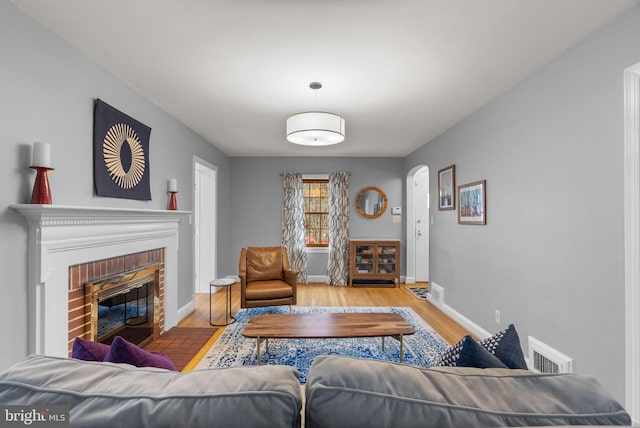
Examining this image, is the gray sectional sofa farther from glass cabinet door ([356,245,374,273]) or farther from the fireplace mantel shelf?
glass cabinet door ([356,245,374,273])

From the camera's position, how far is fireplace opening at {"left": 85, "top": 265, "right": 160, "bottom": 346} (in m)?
2.37

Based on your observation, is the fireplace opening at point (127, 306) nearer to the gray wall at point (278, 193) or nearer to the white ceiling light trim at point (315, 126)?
the white ceiling light trim at point (315, 126)

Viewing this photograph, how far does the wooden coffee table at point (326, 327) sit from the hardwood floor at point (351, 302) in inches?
39.0

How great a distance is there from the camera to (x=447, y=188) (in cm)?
412

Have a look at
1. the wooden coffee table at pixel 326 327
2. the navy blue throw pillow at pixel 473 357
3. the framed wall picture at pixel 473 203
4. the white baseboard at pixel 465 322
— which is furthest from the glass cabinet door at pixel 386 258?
the navy blue throw pillow at pixel 473 357

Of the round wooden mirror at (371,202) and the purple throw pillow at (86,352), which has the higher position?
the round wooden mirror at (371,202)

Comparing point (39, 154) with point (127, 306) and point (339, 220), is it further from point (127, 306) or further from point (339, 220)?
point (339, 220)

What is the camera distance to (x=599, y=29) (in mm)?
1891

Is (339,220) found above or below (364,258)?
above

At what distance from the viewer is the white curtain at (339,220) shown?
5879 mm

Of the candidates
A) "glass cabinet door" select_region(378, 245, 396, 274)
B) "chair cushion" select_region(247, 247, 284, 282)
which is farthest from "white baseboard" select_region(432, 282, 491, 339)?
"chair cushion" select_region(247, 247, 284, 282)

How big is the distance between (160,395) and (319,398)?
0.37 meters

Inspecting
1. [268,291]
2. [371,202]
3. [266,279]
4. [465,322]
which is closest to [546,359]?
[465,322]

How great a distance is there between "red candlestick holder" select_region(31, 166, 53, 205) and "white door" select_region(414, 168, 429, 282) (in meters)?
5.45
